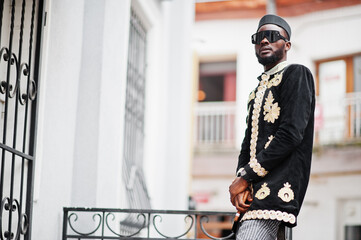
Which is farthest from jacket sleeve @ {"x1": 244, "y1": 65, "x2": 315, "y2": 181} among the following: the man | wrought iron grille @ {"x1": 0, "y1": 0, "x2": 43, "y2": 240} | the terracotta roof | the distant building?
the terracotta roof

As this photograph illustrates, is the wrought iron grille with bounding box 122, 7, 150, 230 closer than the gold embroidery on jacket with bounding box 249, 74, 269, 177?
No

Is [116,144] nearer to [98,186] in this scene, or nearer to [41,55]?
[98,186]

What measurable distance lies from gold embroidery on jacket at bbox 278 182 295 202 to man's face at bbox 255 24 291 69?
24.7 inches

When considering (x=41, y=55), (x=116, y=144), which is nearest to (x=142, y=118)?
(x=116, y=144)

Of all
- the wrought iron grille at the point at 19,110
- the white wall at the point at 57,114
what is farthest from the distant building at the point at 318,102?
the wrought iron grille at the point at 19,110

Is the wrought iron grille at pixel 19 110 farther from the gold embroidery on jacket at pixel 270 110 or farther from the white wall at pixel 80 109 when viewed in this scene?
the gold embroidery on jacket at pixel 270 110

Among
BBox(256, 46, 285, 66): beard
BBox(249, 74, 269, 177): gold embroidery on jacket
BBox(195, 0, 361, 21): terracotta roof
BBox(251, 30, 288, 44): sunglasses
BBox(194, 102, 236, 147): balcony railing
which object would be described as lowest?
BBox(249, 74, 269, 177): gold embroidery on jacket

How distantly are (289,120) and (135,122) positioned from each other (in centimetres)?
387

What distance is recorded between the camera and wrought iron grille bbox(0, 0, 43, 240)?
4340 millimetres

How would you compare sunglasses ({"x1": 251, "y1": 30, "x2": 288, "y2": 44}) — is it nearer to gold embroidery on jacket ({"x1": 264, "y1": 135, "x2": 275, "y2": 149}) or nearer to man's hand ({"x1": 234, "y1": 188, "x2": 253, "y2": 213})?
gold embroidery on jacket ({"x1": 264, "y1": 135, "x2": 275, "y2": 149})

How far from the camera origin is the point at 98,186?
538 centimetres

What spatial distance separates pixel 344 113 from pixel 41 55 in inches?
561

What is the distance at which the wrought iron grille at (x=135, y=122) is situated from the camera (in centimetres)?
A: 696

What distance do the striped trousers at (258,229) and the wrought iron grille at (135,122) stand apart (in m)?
3.24
